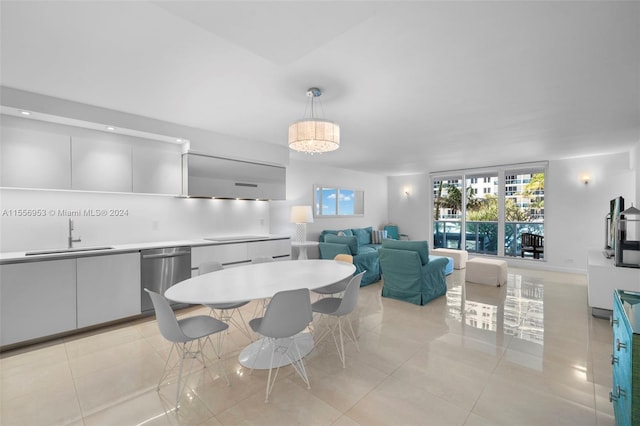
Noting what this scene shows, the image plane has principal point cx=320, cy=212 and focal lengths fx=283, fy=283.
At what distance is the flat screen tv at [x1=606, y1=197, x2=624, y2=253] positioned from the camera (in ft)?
12.6

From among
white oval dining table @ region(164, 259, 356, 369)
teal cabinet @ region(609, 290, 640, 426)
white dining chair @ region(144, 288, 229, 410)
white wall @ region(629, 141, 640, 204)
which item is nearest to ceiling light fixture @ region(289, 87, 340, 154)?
white oval dining table @ region(164, 259, 356, 369)

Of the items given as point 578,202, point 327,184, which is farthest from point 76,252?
point 578,202

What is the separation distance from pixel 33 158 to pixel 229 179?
2.24m

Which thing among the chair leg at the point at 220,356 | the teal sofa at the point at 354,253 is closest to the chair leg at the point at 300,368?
the chair leg at the point at 220,356

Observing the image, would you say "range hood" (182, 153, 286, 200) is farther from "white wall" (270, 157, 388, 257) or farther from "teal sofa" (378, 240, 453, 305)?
"teal sofa" (378, 240, 453, 305)

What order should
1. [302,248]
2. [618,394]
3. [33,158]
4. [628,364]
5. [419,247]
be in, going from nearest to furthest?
[628,364] < [618,394] < [33,158] < [419,247] < [302,248]

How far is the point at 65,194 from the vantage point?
11.5 ft

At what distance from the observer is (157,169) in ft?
13.1

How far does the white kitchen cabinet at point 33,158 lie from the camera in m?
2.93

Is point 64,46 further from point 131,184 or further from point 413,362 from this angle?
point 413,362

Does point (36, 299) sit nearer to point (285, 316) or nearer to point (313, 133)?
point (285, 316)

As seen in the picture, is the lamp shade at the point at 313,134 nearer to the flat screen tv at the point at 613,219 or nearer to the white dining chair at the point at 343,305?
the white dining chair at the point at 343,305

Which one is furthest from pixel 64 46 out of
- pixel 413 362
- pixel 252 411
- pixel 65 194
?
pixel 413 362

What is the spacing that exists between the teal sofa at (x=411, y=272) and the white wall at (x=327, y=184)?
2.43 metres
